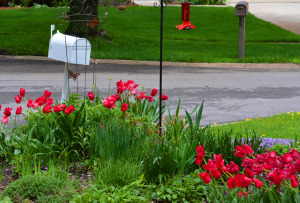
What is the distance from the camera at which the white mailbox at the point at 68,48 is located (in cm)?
668

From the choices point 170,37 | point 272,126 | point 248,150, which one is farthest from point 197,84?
point 248,150

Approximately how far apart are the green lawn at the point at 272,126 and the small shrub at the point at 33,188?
329 cm

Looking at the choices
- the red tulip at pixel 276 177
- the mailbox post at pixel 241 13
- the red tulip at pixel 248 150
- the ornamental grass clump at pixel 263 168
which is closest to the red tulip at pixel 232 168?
the ornamental grass clump at pixel 263 168

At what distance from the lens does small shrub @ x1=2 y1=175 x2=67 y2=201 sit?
4.51 metres

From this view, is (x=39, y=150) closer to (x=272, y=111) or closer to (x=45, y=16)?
(x=272, y=111)

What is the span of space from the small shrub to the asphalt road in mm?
4376

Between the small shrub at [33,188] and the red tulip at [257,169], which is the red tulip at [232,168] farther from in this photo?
the small shrub at [33,188]

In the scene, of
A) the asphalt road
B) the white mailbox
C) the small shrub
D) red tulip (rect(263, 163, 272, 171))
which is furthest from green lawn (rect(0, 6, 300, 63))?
red tulip (rect(263, 163, 272, 171))

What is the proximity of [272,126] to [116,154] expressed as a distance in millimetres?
3549

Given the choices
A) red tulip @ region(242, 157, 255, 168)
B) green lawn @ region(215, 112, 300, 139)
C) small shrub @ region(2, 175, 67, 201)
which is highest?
red tulip @ region(242, 157, 255, 168)

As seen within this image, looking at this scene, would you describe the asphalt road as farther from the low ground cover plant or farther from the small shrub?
the small shrub

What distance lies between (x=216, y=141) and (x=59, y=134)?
5.30ft

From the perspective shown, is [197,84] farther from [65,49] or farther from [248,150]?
[248,150]

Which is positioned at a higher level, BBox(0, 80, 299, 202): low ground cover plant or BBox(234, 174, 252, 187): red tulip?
BBox(234, 174, 252, 187): red tulip
